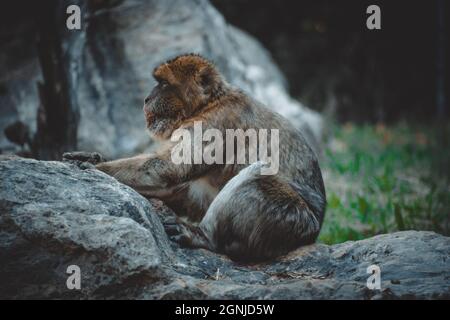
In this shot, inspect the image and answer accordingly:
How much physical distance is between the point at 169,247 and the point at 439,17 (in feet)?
39.9

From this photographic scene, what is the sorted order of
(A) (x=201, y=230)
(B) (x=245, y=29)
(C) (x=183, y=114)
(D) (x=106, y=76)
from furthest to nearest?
(B) (x=245, y=29), (D) (x=106, y=76), (C) (x=183, y=114), (A) (x=201, y=230)

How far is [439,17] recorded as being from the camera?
14.1m

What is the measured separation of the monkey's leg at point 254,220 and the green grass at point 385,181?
84.6 inches

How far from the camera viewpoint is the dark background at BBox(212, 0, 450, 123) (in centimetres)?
1473

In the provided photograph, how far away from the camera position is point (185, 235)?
167 inches

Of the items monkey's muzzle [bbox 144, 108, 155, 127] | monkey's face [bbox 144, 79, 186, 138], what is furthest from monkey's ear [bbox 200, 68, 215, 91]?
monkey's muzzle [bbox 144, 108, 155, 127]

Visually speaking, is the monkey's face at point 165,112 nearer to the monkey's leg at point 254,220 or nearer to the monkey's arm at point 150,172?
the monkey's arm at point 150,172

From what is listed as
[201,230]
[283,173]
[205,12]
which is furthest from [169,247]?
[205,12]

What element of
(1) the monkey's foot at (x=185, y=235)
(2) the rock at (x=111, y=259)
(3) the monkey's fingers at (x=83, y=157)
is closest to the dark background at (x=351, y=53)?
(3) the monkey's fingers at (x=83, y=157)

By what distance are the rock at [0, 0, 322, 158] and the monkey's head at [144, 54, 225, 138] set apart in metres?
4.51

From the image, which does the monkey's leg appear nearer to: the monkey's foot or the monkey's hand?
the monkey's foot

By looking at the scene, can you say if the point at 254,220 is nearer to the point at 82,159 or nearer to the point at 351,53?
the point at 82,159

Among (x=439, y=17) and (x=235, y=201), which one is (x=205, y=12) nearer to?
(x=439, y=17)

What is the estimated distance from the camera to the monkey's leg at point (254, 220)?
13.8 ft
